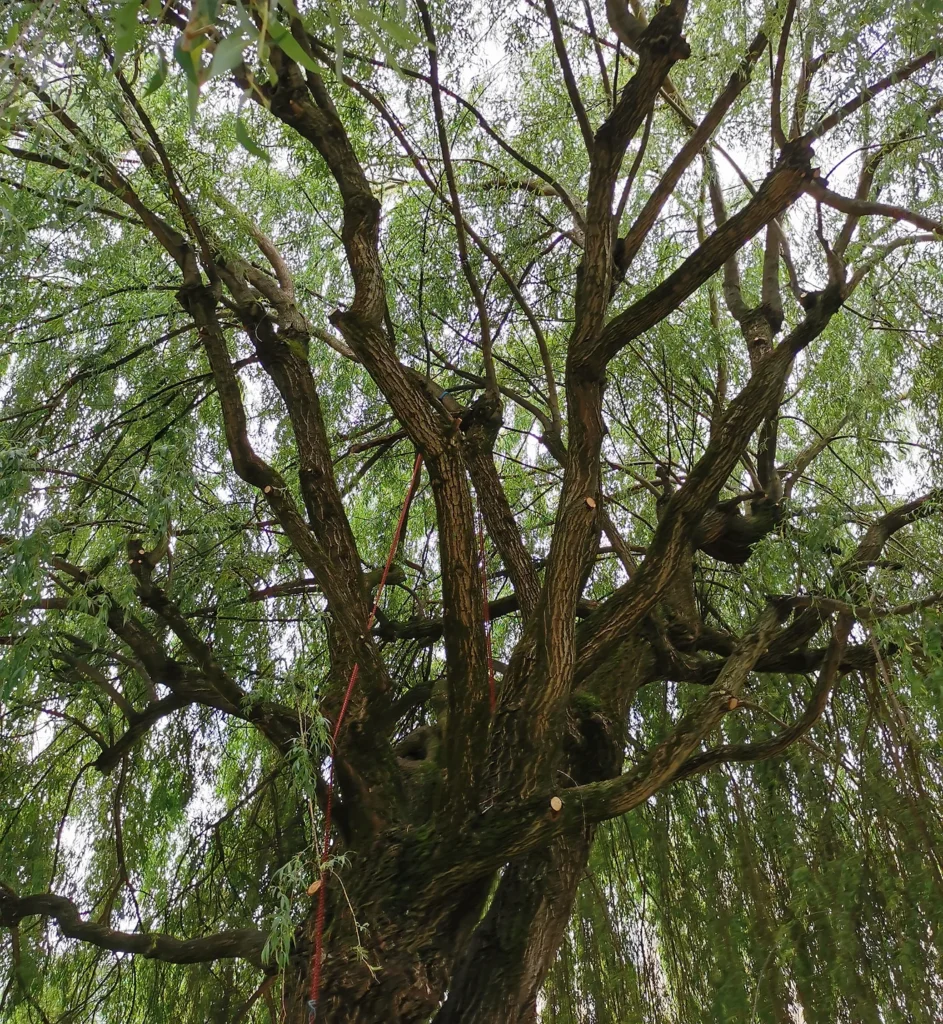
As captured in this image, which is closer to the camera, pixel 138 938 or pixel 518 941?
pixel 518 941

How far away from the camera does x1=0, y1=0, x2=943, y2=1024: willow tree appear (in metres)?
1.88

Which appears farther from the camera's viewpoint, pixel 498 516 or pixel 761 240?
pixel 761 240

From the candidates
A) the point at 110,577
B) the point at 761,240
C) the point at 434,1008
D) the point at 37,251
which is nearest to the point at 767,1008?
the point at 434,1008

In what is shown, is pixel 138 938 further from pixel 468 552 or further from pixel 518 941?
pixel 468 552

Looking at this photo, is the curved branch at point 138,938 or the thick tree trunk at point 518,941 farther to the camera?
the curved branch at point 138,938

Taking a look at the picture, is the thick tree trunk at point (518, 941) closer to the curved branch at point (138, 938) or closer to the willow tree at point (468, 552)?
the willow tree at point (468, 552)

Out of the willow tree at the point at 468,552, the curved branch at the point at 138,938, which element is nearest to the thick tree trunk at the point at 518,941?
the willow tree at the point at 468,552

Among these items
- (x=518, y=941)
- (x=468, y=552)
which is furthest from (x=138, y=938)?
(x=468, y=552)

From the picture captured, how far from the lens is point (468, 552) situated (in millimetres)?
1949

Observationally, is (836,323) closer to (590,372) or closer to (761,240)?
(761,240)

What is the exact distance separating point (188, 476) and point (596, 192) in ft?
3.86

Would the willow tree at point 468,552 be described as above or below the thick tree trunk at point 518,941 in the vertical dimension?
above

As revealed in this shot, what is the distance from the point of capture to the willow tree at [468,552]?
1876mm

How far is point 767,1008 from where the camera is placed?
1943mm
